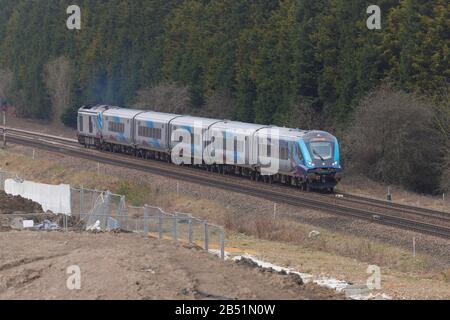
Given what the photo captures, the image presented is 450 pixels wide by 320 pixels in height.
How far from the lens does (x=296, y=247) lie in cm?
3095

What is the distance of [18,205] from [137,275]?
19.4m

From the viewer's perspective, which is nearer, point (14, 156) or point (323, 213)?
point (323, 213)

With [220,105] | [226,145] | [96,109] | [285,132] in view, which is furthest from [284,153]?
[220,105]

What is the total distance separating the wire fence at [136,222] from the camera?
25.7 metres

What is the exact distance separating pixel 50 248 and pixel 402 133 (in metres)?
29.9

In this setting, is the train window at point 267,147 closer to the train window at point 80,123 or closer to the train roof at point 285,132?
the train roof at point 285,132

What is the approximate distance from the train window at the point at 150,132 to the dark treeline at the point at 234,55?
9140 millimetres

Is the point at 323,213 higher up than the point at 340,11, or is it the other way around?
the point at 340,11

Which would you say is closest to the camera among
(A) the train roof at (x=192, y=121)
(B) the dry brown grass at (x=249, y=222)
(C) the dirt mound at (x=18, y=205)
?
(B) the dry brown grass at (x=249, y=222)

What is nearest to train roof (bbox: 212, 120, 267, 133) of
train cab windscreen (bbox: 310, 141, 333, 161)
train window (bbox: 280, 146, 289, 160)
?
train window (bbox: 280, 146, 289, 160)

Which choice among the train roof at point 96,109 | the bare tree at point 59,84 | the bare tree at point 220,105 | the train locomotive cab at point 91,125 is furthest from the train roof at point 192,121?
the bare tree at point 59,84

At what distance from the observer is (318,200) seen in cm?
4053

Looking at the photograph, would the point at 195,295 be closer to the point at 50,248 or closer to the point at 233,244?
the point at 50,248

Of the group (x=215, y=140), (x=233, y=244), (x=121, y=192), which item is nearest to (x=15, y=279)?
(x=233, y=244)
